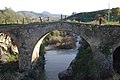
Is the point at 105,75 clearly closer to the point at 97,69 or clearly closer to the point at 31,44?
the point at 97,69

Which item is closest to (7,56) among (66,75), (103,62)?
(66,75)

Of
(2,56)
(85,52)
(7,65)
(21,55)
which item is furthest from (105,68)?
(2,56)

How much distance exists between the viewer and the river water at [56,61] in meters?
37.2

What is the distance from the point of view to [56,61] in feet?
148

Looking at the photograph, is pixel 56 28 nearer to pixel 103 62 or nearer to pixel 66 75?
pixel 66 75

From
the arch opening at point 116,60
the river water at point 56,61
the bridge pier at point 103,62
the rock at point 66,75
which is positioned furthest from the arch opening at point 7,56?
the arch opening at point 116,60

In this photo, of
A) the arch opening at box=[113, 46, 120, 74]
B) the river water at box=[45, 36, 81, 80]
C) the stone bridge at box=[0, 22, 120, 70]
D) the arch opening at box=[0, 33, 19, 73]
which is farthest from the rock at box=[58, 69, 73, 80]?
the arch opening at box=[0, 33, 19, 73]

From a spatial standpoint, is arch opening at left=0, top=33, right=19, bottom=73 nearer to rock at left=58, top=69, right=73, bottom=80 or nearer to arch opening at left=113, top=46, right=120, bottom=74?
rock at left=58, top=69, right=73, bottom=80

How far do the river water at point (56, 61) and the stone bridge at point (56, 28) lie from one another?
10.0ft

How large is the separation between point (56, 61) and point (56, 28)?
14102 mm

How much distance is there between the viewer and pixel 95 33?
30.0 metres

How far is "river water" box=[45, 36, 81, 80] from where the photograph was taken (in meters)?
37.2

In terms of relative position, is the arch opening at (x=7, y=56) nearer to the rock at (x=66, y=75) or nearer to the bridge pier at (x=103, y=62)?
the rock at (x=66, y=75)

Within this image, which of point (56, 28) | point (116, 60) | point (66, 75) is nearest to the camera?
point (116, 60)
